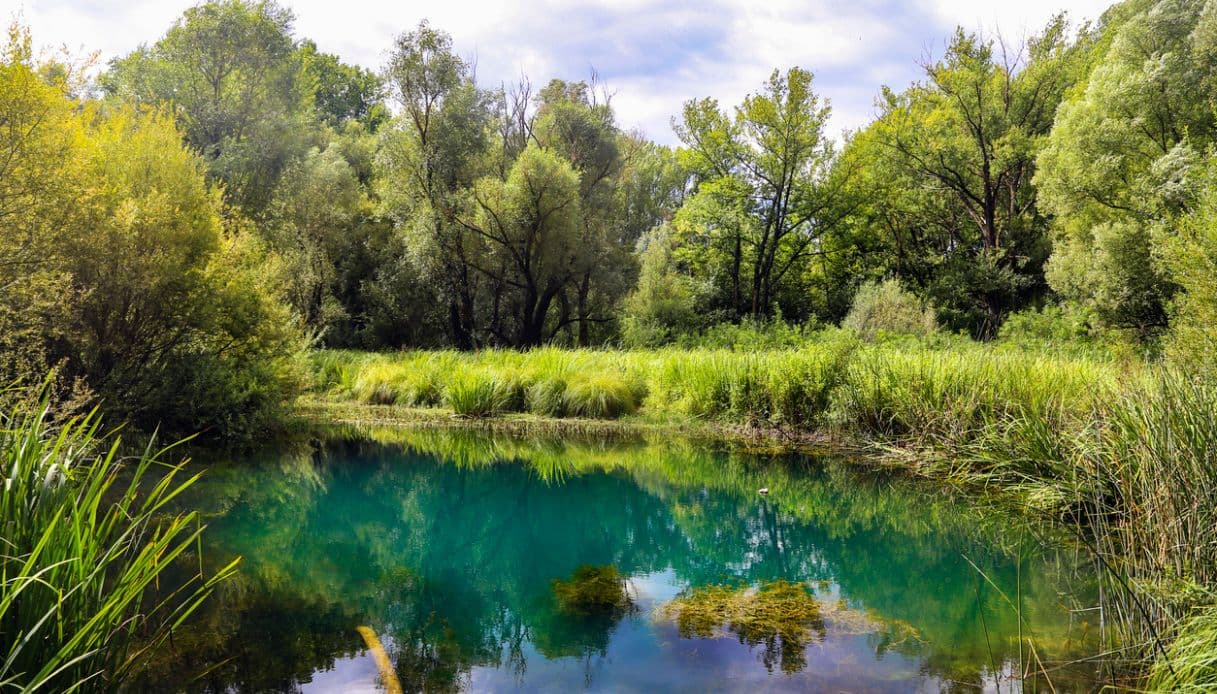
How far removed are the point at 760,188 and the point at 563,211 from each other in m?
8.45

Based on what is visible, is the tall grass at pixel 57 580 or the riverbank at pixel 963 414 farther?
the riverbank at pixel 963 414

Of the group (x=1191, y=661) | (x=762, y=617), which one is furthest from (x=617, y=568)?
(x=1191, y=661)

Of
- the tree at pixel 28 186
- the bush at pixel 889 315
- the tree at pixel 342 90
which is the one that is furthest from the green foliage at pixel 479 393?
the tree at pixel 342 90

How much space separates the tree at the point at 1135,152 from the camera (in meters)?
16.9

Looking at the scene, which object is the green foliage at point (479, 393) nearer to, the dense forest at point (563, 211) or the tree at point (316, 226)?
the dense forest at point (563, 211)

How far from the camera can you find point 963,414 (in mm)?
8891

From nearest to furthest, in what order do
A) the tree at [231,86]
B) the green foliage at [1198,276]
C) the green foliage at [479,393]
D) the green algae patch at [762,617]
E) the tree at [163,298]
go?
the green algae patch at [762,617] → the tree at [163,298] → the green foliage at [1198,276] → the green foliage at [479,393] → the tree at [231,86]

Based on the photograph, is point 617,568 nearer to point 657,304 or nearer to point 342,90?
point 657,304

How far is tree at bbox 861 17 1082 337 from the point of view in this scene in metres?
24.1

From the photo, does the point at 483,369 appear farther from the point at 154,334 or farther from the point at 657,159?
the point at 657,159

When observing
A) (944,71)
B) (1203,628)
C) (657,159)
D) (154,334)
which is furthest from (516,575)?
(657,159)

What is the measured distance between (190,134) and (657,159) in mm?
21720

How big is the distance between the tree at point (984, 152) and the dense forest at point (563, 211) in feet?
0.30

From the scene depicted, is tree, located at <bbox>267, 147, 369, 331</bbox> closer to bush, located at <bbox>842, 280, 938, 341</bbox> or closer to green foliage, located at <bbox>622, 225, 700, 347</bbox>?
green foliage, located at <bbox>622, 225, 700, 347</bbox>
